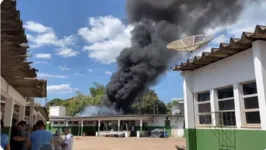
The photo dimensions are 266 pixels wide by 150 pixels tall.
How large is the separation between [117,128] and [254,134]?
3207 cm

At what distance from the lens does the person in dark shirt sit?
601 cm

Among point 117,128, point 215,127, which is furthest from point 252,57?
point 117,128

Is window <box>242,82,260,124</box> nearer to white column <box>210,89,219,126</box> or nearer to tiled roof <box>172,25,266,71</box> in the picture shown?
tiled roof <box>172,25,266,71</box>

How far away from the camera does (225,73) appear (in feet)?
22.9

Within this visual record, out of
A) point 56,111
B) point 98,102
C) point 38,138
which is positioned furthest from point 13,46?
point 98,102

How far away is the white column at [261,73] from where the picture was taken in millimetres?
5355

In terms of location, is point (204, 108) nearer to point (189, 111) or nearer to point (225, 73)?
point (189, 111)

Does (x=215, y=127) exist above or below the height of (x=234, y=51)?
below

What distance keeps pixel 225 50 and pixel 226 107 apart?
1569 mm

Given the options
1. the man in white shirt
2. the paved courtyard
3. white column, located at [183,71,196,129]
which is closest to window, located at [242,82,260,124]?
white column, located at [183,71,196,129]

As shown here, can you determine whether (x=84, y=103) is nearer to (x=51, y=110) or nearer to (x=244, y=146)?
(x=51, y=110)

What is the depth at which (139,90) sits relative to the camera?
152 ft

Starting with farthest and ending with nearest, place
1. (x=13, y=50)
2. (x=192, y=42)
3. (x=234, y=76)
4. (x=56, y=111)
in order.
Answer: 1. (x=56, y=111)
2. (x=192, y=42)
3. (x=234, y=76)
4. (x=13, y=50)

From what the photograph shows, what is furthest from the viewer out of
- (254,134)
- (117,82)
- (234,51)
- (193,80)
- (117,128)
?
(117,82)
